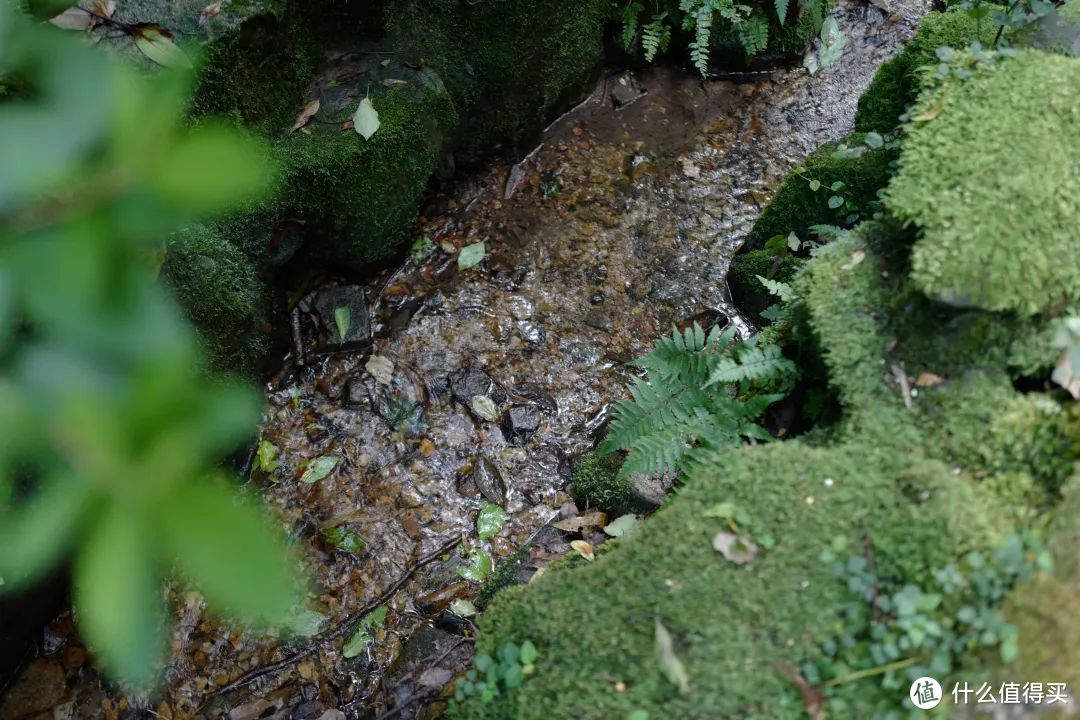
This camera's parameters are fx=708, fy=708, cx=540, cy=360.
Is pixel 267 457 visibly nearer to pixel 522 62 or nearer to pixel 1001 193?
pixel 522 62

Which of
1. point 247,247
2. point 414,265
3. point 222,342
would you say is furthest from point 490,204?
point 222,342

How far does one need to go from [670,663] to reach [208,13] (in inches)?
145

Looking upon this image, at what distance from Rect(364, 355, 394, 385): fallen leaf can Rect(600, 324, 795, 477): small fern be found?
5.05ft

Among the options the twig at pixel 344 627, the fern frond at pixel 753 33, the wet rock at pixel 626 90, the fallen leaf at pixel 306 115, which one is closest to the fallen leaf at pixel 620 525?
the twig at pixel 344 627

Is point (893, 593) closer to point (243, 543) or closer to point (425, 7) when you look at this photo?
point (243, 543)

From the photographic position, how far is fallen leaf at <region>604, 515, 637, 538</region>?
10.6ft

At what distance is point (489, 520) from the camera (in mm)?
3797

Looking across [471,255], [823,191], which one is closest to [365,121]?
[471,255]

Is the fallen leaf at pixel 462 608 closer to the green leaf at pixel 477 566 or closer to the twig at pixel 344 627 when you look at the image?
the green leaf at pixel 477 566

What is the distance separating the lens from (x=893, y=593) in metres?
1.94

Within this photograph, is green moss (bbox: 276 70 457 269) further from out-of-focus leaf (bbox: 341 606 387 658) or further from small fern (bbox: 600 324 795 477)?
out-of-focus leaf (bbox: 341 606 387 658)

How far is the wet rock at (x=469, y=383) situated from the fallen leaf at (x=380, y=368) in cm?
38

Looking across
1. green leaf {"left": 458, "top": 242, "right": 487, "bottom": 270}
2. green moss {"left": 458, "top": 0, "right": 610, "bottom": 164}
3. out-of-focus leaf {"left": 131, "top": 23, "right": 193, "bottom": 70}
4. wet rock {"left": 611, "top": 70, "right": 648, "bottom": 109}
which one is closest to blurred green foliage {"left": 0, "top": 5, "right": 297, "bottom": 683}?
out-of-focus leaf {"left": 131, "top": 23, "right": 193, "bottom": 70}

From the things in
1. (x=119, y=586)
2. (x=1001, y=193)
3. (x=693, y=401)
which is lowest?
(x=693, y=401)
